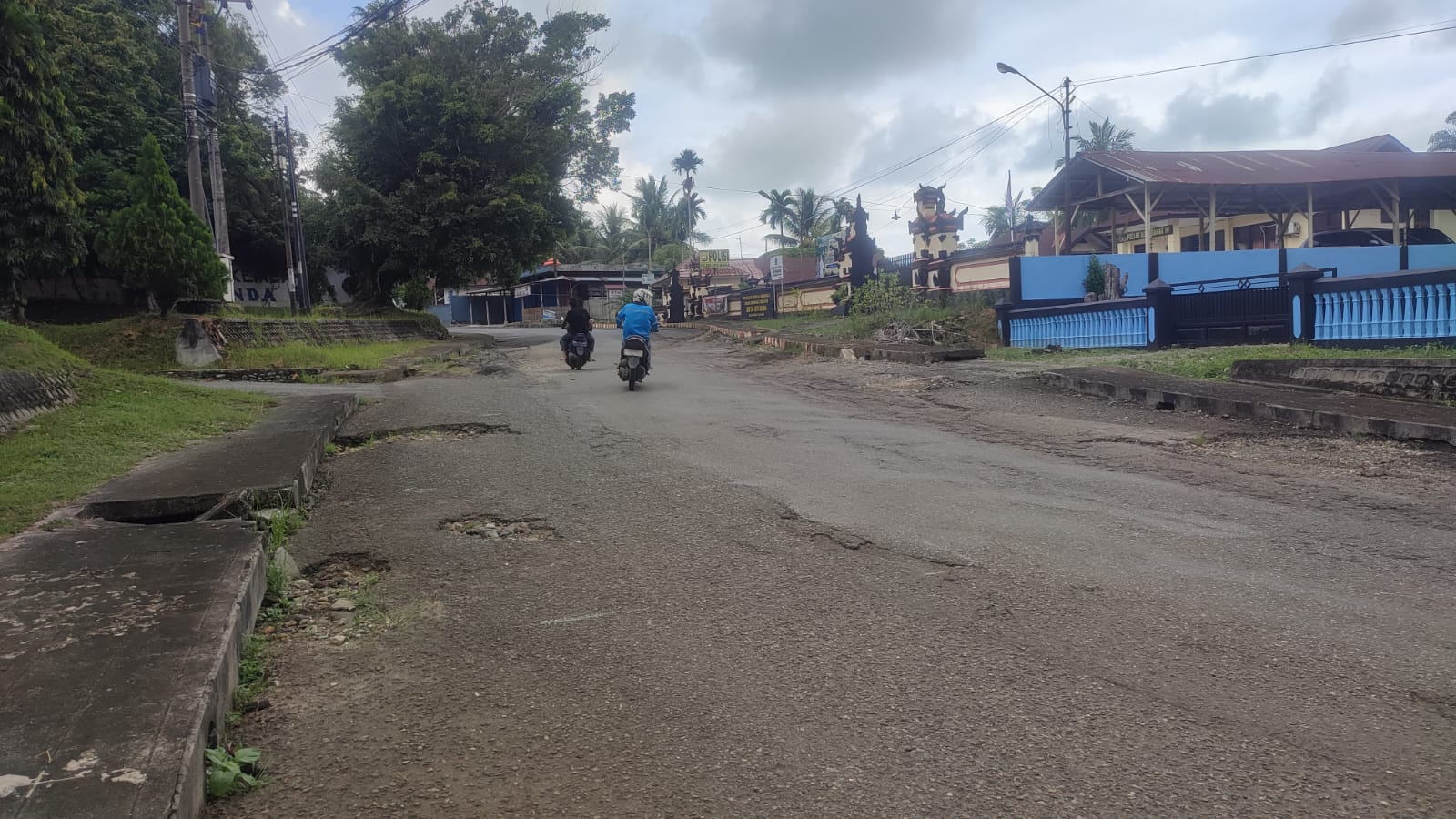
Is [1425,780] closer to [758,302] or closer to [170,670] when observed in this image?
[170,670]

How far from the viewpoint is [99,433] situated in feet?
21.7

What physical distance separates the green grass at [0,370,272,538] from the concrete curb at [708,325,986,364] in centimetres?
938

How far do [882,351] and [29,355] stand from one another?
454 inches

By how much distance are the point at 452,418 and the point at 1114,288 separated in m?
15.4

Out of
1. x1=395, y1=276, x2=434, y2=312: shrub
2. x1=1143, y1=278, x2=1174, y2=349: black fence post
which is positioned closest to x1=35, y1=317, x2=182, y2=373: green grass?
x1=395, y1=276, x2=434, y2=312: shrub

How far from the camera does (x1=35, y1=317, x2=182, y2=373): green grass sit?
1630 cm

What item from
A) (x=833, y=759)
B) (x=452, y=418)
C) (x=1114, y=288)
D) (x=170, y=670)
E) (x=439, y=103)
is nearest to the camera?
(x=833, y=759)

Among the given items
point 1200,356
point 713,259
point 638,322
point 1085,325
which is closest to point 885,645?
point 638,322

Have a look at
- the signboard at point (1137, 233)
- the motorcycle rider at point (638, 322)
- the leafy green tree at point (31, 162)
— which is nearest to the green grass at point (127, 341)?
the leafy green tree at point (31, 162)

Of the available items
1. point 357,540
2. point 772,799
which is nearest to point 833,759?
point 772,799

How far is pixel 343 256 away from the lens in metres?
29.1

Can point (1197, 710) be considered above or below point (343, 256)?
below

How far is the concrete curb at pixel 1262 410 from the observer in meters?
6.77

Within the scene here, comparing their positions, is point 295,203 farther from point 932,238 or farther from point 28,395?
point 28,395
